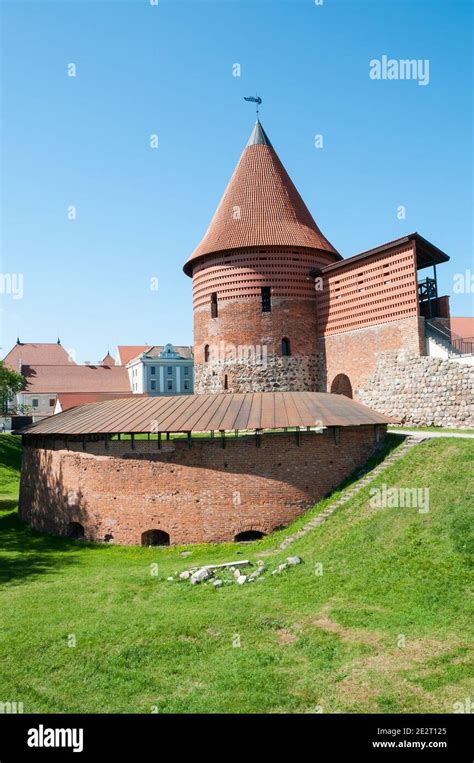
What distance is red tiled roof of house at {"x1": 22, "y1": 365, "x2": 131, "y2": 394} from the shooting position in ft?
192

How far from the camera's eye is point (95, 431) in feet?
51.3

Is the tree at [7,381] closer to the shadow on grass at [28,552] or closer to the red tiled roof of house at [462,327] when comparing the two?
the shadow on grass at [28,552]

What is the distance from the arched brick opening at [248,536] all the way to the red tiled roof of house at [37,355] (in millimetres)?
51306

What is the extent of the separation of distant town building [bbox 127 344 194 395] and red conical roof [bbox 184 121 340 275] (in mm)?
30957

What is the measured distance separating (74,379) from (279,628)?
5369cm

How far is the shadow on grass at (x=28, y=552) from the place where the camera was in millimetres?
12961

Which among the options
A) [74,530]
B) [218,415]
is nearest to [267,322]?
[218,415]

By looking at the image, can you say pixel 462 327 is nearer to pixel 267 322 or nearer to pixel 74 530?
pixel 267 322

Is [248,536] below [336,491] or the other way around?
below

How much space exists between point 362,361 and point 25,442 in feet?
41.1

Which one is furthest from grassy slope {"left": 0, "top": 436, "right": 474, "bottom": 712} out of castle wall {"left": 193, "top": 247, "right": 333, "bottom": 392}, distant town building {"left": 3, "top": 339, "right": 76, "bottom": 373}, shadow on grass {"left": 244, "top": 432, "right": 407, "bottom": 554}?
distant town building {"left": 3, "top": 339, "right": 76, "bottom": 373}

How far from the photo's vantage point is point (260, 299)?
25.0 meters

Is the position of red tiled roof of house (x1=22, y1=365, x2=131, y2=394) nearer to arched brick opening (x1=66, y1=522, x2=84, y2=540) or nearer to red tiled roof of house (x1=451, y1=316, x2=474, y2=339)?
red tiled roof of house (x1=451, y1=316, x2=474, y2=339)
